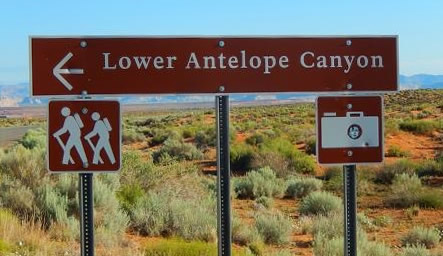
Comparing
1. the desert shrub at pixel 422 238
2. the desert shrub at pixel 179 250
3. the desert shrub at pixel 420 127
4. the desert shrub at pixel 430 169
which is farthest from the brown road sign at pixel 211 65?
the desert shrub at pixel 420 127

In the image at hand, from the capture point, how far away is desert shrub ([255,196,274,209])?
13657 mm

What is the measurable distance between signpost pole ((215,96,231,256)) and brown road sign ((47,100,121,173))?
2.13 feet

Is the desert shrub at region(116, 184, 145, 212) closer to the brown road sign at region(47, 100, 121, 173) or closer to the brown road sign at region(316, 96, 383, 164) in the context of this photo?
the brown road sign at region(47, 100, 121, 173)

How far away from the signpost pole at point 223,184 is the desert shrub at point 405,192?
1036 cm

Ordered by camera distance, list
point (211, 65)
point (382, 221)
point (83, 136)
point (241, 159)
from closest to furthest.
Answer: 1. point (83, 136)
2. point (211, 65)
3. point (382, 221)
4. point (241, 159)

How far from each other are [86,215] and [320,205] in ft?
28.5

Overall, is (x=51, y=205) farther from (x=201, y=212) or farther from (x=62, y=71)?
(x=62, y=71)

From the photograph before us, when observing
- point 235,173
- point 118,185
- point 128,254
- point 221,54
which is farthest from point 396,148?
point 221,54

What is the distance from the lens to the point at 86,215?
3926 mm

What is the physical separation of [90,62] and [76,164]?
24.9 inches

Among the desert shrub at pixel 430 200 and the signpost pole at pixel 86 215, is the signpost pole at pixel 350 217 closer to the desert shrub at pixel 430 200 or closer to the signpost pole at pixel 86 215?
the signpost pole at pixel 86 215

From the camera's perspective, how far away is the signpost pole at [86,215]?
12.8ft

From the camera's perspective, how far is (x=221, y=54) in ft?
13.1

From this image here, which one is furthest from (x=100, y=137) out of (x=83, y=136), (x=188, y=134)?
(x=188, y=134)
